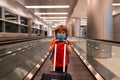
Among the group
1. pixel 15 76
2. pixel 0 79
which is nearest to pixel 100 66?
pixel 15 76

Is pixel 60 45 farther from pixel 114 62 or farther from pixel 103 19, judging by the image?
pixel 103 19

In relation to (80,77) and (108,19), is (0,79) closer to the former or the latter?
(80,77)

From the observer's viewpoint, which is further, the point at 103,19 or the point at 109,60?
the point at 103,19

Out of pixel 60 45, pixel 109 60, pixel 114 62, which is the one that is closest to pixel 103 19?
pixel 109 60

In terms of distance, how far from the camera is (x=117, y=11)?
71.5ft

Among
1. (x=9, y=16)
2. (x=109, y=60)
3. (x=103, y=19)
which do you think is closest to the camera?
(x=109, y=60)

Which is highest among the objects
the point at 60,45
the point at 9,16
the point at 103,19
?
the point at 9,16

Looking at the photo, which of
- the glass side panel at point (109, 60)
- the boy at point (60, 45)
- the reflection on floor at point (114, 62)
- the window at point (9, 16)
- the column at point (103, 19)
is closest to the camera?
the boy at point (60, 45)

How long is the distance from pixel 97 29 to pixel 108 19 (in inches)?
24.6

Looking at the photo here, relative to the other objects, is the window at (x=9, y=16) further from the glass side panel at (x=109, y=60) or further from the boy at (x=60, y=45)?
the boy at (x=60, y=45)

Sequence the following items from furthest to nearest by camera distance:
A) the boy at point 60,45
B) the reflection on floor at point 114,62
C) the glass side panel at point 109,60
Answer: the glass side panel at point 109,60
the reflection on floor at point 114,62
the boy at point 60,45

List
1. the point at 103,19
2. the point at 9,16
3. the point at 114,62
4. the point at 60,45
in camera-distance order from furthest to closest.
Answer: the point at 9,16 < the point at 103,19 < the point at 114,62 < the point at 60,45

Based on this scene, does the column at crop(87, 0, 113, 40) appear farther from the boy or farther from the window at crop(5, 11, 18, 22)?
the window at crop(5, 11, 18, 22)

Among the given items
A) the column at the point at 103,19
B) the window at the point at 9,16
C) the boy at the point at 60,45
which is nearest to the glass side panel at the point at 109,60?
the boy at the point at 60,45
